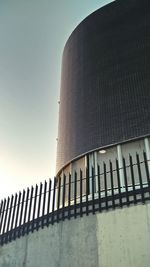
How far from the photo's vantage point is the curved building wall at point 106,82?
8.46m

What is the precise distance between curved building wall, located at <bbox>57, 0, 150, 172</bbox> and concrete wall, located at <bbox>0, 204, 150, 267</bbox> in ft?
9.97

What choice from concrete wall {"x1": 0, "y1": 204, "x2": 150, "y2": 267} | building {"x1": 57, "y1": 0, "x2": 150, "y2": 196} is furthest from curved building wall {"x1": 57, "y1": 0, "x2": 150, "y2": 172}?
concrete wall {"x1": 0, "y1": 204, "x2": 150, "y2": 267}

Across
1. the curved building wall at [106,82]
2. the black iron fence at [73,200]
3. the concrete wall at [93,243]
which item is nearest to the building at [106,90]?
the curved building wall at [106,82]

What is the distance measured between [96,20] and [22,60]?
3.64 meters

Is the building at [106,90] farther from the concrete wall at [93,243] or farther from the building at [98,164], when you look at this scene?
the concrete wall at [93,243]

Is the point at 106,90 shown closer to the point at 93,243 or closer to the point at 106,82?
the point at 106,82

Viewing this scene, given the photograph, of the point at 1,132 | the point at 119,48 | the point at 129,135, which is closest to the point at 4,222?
the point at 129,135

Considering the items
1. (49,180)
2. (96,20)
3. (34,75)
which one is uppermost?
(96,20)

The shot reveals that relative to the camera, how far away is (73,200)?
705cm

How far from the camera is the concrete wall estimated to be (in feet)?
16.4

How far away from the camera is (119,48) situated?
32.8ft

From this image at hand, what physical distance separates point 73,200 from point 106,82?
4339mm

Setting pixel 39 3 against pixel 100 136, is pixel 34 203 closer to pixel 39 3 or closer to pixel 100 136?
→ pixel 100 136

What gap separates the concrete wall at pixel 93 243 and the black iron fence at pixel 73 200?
175mm
